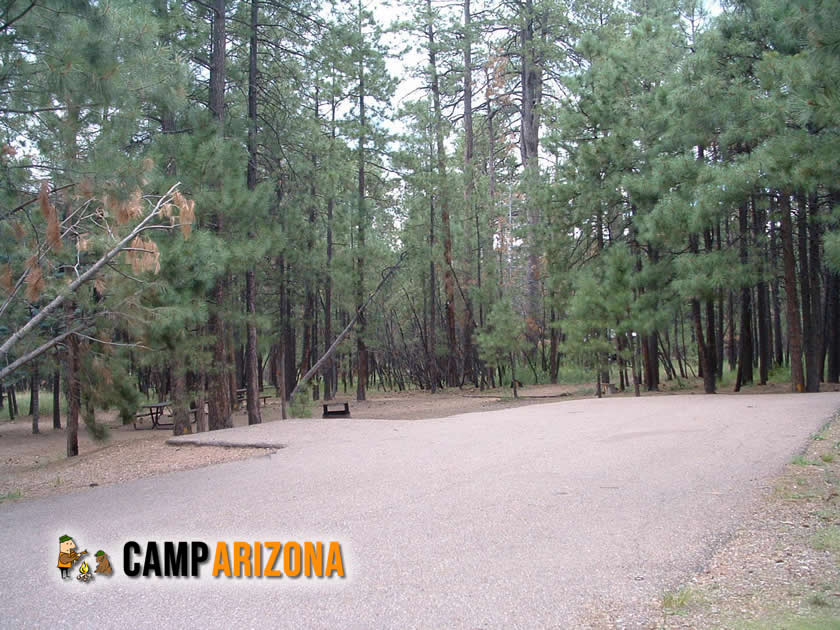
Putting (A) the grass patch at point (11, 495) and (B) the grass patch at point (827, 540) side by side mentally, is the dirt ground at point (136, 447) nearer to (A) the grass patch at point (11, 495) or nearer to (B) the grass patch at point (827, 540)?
(A) the grass patch at point (11, 495)

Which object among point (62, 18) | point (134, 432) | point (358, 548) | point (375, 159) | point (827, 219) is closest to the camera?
point (358, 548)

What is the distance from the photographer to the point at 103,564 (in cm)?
462

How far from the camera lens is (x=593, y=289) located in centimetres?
1664

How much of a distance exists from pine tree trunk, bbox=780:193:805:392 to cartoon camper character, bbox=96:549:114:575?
1426cm

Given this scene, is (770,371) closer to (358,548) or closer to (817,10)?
(817,10)

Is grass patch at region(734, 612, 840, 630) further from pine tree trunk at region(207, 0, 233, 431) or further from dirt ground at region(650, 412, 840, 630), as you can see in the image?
pine tree trunk at region(207, 0, 233, 431)

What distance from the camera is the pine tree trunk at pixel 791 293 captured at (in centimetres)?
1465

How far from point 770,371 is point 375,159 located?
556 inches

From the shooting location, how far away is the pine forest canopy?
721 cm

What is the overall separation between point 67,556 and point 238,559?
46.3 inches

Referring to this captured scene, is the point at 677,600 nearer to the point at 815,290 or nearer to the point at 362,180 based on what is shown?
the point at 815,290

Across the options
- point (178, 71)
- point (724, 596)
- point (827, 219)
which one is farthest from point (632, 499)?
point (827, 219)

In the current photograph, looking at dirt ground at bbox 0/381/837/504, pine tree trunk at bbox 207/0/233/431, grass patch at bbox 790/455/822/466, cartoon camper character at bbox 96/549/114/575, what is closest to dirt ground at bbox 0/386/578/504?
dirt ground at bbox 0/381/837/504

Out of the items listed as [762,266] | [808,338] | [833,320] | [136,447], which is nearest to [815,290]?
[833,320]
